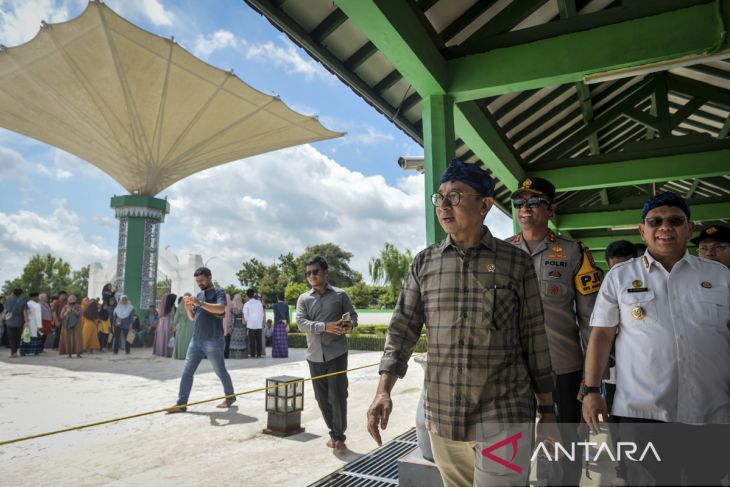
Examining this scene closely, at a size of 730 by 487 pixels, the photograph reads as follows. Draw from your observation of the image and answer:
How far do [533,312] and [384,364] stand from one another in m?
0.64

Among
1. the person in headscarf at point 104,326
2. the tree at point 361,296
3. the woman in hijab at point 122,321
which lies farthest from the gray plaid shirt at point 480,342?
the tree at point 361,296

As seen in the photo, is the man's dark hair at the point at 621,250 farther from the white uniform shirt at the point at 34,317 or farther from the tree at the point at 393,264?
the tree at the point at 393,264

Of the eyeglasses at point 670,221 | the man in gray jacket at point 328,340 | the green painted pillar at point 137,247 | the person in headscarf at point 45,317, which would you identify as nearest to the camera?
the eyeglasses at point 670,221

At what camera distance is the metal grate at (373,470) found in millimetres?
3659

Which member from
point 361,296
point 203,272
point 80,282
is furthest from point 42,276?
point 203,272

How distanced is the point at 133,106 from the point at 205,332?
57.4ft

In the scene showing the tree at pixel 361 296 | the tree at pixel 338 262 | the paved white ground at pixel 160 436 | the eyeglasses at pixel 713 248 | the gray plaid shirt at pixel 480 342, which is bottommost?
the paved white ground at pixel 160 436

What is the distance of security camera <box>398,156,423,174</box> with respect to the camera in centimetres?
554

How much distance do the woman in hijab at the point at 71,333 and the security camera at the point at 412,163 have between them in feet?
35.2

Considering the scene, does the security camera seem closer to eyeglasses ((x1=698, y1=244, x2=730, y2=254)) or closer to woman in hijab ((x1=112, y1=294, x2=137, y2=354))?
eyeglasses ((x1=698, y1=244, x2=730, y2=254))

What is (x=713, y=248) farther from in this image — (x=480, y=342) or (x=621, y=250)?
(x=480, y=342)

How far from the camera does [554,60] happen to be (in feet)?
14.9

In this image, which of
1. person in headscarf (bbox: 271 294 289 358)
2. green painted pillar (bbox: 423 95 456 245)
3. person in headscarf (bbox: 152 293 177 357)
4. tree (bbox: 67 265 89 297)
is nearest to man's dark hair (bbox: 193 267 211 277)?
green painted pillar (bbox: 423 95 456 245)

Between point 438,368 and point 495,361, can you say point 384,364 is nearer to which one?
point 438,368
